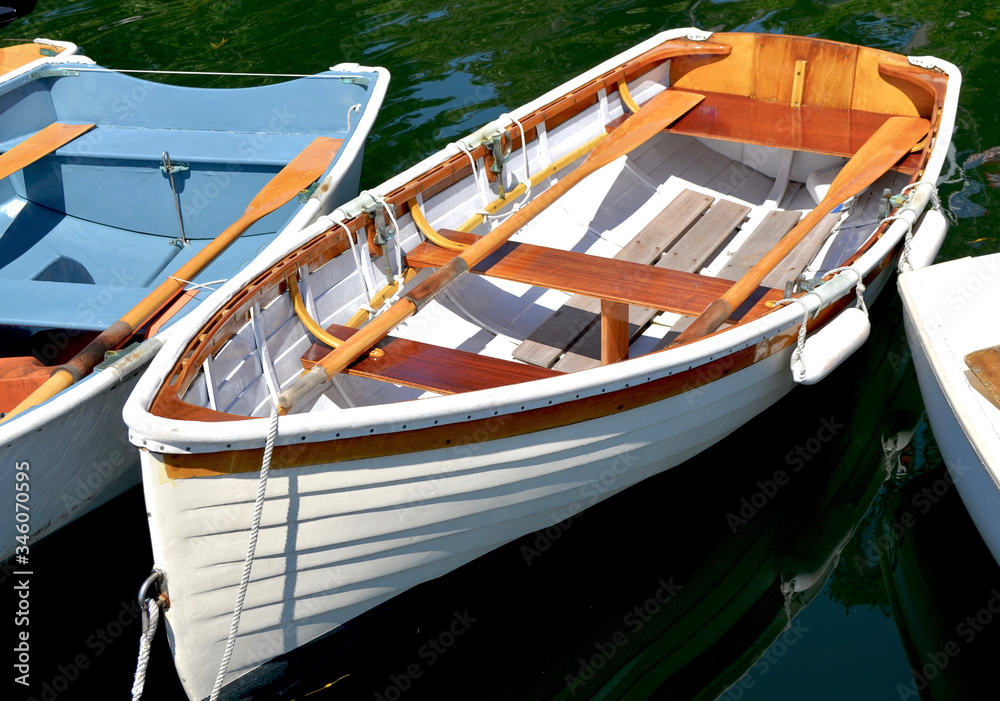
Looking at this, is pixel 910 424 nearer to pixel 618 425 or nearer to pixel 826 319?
pixel 826 319

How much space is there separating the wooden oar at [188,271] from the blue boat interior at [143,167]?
17 centimetres

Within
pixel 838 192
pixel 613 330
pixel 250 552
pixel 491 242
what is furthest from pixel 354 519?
pixel 838 192

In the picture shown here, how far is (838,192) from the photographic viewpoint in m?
4.49

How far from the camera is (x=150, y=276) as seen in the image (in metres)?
5.11

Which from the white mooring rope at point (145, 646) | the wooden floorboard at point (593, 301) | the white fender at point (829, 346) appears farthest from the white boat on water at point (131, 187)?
the white fender at point (829, 346)

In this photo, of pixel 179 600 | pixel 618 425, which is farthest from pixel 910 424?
pixel 179 600

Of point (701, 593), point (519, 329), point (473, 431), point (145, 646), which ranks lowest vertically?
point (701, 593)

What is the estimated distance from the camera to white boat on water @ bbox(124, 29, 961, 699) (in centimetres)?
297

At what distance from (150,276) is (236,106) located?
1264mm

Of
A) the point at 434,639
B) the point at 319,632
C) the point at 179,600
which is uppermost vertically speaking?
the point at 179,600

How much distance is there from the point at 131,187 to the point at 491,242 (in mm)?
2491

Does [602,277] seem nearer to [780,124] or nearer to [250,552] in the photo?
[250,552]

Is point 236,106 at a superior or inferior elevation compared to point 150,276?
superior

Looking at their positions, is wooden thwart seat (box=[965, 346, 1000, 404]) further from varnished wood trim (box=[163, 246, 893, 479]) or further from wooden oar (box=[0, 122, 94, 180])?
wooden oar (box=[0, 122, 94, 180])
